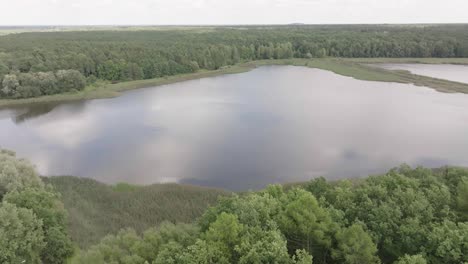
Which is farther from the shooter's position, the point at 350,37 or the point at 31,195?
the point at 350,37

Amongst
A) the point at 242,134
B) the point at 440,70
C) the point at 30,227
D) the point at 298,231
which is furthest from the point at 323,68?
the point at 30,227

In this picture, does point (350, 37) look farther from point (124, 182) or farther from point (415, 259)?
point (415, 259)

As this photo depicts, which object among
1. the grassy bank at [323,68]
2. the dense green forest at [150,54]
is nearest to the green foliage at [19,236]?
the grassy bank at [323,68]

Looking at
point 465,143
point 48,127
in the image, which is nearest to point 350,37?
point 465,143

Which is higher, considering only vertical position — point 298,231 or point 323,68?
point 323,68

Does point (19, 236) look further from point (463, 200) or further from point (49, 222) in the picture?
point (463, 200)

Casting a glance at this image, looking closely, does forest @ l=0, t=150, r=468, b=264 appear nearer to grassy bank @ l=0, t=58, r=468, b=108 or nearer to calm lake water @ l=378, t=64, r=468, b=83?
grassy bank @ l=0, t=58, r=468, b=108
